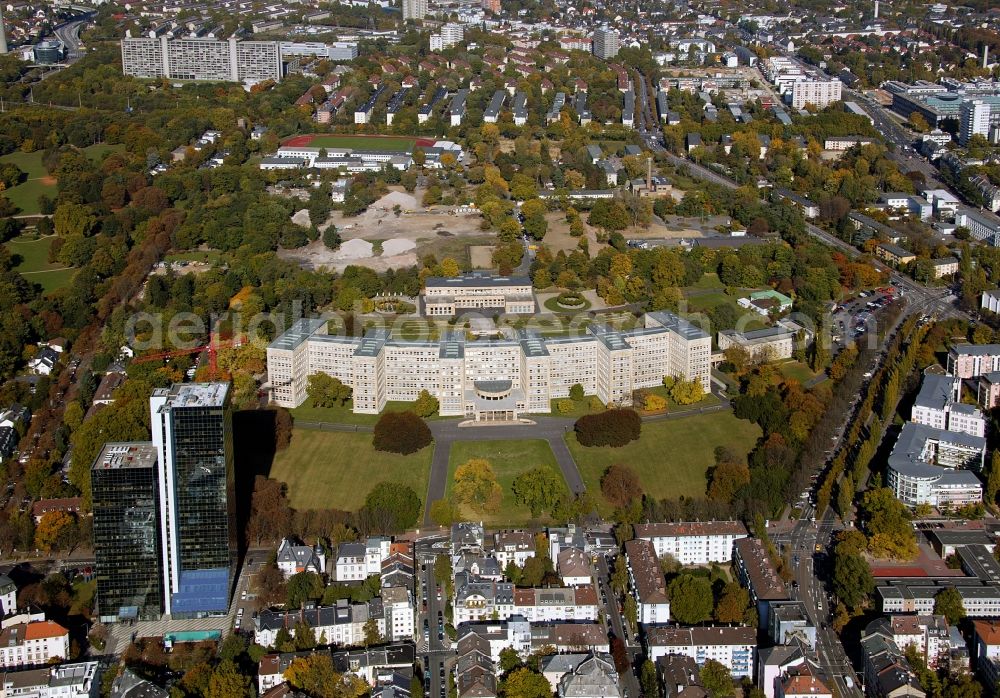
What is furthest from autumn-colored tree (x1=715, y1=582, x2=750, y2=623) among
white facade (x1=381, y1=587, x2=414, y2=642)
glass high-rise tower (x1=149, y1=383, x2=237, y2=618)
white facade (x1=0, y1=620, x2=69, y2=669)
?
white facade (x1=0, y1=620, x2=69, y2=669)

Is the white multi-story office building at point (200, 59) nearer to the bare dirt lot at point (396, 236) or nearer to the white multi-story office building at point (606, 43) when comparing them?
the white multi-story office building at point (606, 43)

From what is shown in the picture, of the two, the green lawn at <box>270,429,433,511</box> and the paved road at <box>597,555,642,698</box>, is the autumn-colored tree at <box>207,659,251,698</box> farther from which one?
the green lawn at <box>270,429,433,511</box>

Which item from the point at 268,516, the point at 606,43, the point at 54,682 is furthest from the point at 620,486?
the point at 606,43

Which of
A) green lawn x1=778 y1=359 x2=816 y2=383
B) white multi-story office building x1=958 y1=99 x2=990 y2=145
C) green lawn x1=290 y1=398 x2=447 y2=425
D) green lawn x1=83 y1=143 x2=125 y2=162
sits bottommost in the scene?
green lawn x1=290 y1=398 x2=447 y2=425

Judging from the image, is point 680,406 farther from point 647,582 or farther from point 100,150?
point 100,150

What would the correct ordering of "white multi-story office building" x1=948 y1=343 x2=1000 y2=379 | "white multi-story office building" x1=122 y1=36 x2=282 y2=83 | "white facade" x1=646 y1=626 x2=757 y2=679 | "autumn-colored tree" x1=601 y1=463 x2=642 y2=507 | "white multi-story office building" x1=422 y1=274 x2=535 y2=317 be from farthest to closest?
1. "white multi-story office building" x1=122 y1=36 x2=282 y2=83
2. "white multi-story office building" x1=422 y1=274 x2=535 y2=317
3. "white multi-story office building" x1=948 y1=343 x2=1000 y2=379
4. "autumn-colored tree" x1=601 y1=463 x2=642 y2=507
5. "white facade" x1=646 y1=626 x2=757 y2=679

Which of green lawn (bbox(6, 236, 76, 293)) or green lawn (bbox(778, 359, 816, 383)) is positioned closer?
green lawn (bbox(778, 359, 816, 383))

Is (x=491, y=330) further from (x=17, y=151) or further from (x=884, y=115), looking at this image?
(x=884, y=115)

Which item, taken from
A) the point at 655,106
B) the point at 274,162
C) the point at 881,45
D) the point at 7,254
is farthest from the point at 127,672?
the point at 881,45
